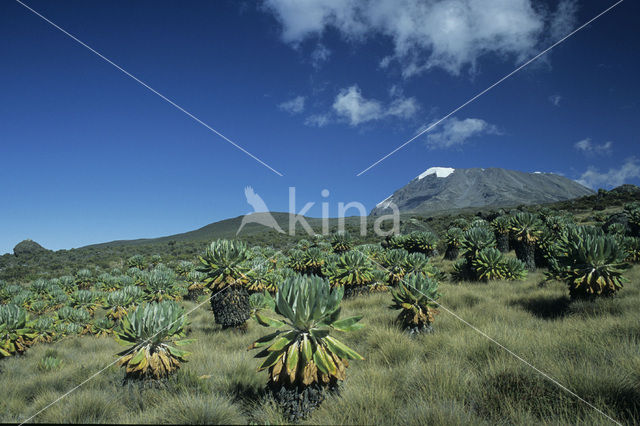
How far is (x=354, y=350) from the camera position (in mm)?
5215

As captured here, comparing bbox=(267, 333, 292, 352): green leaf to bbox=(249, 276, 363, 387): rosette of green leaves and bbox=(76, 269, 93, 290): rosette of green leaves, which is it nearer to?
bbox=(249, 276, 363, 387): rosette of green leaves

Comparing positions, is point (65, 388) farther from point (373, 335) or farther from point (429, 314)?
point (429, 314)

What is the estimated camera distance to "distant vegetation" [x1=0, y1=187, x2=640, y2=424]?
2.88 meters

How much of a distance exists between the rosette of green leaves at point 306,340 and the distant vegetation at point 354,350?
0.05ft

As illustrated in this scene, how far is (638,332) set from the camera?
4148 millimetres

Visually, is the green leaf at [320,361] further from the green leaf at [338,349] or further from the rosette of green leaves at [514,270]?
the rosette of green leaves at [514,270]

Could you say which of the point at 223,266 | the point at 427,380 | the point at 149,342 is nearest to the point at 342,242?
the point at 223,266

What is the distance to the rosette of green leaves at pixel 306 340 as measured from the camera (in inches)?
110

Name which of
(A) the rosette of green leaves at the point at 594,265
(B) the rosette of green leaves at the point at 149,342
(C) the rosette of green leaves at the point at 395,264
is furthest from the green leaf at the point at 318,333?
(C) the rosette of green leaves at the point at 395,264

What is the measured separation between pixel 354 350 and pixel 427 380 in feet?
6.11

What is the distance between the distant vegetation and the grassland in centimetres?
2

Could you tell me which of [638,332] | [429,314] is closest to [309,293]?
[429,314]

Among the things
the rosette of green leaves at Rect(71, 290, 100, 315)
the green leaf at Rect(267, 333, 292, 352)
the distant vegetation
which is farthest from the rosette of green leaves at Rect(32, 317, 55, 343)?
the green leaf at Rect(267, 333, 292, 352)

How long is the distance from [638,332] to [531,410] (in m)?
2.81
